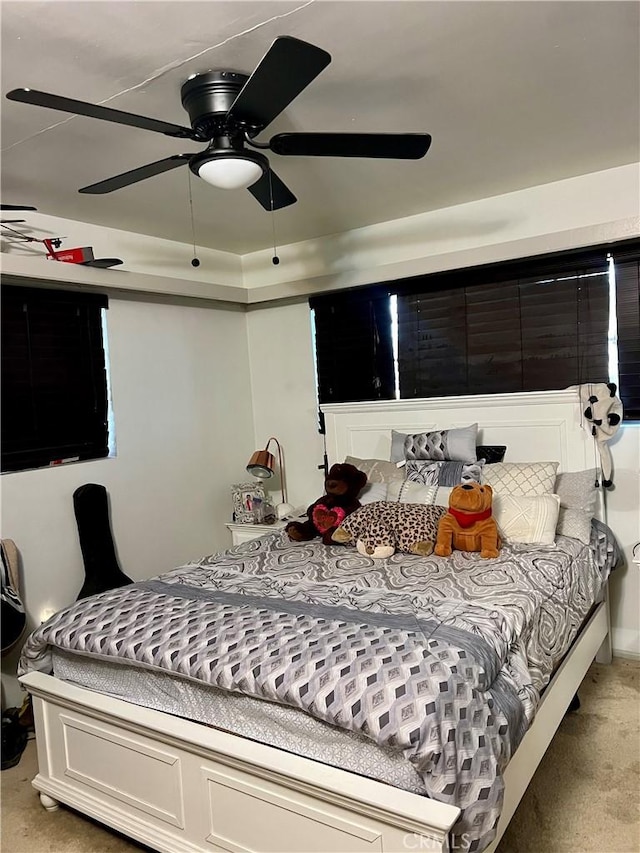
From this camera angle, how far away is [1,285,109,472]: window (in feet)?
10.4

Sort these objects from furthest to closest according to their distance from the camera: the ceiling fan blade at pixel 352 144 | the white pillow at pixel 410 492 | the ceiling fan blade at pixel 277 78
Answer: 1. the white pillow at pixel 410 492
2. the ceiling fan blade at pixel 352 144
3. the ceiling fan blade at pixel 277 78

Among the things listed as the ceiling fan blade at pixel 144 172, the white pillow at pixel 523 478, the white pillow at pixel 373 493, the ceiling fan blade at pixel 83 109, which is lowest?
the white pillow at pixel 373 493

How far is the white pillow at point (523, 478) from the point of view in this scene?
9.89 ft

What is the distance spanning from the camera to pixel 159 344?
3918 mm

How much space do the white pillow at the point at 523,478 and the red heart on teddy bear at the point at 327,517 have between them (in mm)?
738

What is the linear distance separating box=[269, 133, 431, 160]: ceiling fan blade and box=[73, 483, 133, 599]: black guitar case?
7.36 feet

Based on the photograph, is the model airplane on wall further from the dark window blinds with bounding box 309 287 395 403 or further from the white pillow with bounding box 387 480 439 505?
the white pillow with bounding box 387 480 439 505

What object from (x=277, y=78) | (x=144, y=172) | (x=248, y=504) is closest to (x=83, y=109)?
(x=144, y=172)

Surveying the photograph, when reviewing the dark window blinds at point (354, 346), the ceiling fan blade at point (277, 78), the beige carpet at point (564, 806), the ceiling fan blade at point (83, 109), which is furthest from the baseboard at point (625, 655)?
the ceiling fan blade at point (83, 109)

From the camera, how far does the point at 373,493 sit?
11.0 feet

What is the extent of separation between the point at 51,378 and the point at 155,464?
32.1 inches

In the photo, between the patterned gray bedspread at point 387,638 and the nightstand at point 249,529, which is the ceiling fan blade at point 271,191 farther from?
the nightstand at point 249,529

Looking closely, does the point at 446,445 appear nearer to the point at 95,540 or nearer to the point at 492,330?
the point at 492,330

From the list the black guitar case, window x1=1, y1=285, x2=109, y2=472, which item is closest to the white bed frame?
the black guitar case
